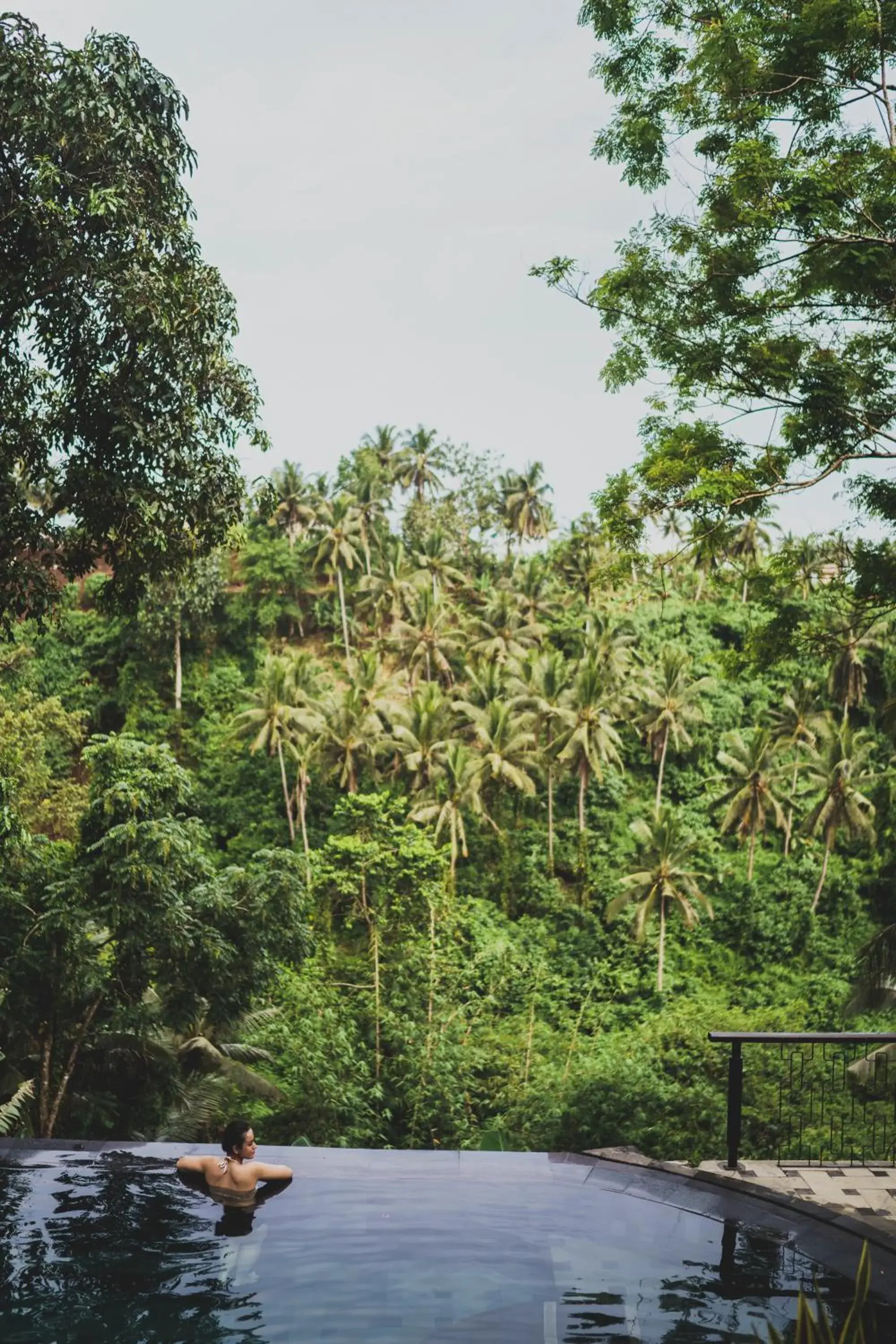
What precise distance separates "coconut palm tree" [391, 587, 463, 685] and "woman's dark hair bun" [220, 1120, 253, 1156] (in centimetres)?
3491

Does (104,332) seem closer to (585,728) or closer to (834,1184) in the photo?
(834,1184)

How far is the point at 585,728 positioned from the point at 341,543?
49.0ft

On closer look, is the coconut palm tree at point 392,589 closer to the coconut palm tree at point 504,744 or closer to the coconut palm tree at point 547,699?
the coconut palm tree at point 547,699

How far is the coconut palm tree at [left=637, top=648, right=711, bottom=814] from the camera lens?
37.6 metres

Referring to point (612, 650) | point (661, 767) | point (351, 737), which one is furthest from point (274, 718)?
point (661, 767)

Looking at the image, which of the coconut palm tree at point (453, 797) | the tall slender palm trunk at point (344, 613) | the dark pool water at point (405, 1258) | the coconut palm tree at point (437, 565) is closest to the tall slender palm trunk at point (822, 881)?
the coconut palm tree at point (453, 797)

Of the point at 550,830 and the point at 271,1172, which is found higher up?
the point at 550,830

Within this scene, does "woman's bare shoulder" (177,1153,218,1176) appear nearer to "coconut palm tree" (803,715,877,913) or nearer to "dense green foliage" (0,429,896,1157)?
"dense green foliage" (0,429,896,1157)

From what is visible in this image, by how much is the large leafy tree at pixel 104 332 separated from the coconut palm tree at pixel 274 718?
991 inches

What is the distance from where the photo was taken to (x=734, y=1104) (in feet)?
22.5

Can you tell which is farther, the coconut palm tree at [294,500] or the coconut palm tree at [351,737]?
the coconut palm tree at [294,500]

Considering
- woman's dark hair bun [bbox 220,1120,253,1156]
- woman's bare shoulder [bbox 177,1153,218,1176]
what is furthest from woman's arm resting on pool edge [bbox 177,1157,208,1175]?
woman's dark hair bun [bbox 220,1120,253,1156]

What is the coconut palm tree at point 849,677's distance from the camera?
37938 millimetres

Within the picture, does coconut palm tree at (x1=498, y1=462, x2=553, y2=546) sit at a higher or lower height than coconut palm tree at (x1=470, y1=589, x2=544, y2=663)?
higher
